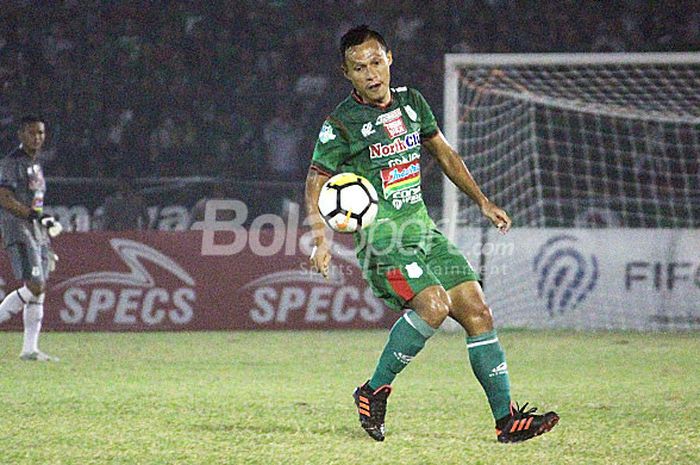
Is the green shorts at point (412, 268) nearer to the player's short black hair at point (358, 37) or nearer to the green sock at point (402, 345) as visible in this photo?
the green sock at point (402, 345)

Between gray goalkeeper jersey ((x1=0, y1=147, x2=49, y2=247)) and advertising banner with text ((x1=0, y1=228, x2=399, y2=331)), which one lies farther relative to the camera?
advertising banner with text ((x1=0, y1=228, x2=399, y2=331))

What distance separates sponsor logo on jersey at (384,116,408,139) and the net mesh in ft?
23.7

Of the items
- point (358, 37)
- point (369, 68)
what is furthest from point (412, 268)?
point (358, 37)

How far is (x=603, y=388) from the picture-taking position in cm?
757

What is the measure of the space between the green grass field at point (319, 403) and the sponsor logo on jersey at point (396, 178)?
1.16m

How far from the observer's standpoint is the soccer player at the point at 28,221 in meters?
9.90

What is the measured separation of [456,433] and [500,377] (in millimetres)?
399

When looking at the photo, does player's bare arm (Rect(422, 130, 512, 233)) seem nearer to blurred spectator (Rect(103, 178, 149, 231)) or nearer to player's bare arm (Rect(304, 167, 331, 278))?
player's bare arm (Rect(304, 167, 331, 278))

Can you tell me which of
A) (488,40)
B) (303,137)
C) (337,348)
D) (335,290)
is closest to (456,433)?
(337,348)

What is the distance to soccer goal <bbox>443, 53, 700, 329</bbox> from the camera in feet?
40.4

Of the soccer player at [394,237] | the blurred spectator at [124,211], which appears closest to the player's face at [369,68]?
the soccer player at [394,237]

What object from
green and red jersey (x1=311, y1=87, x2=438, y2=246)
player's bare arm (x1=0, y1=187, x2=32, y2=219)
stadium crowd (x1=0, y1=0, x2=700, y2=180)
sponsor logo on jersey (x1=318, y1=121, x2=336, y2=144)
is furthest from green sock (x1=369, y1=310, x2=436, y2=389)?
stadium crowd (x1=0, y1=0, x2=700, y2=180)

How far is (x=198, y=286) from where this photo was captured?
12.7 m

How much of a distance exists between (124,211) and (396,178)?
27.2 feet
